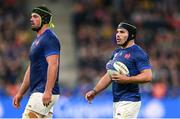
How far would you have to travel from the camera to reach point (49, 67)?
9664 millimetres

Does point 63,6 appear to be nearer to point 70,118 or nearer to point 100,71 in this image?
point 100,71

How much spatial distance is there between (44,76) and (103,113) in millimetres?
7172

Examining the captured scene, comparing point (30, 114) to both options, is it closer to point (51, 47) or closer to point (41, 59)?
point (41, 59)

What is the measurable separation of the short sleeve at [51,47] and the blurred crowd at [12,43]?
25.5 feet

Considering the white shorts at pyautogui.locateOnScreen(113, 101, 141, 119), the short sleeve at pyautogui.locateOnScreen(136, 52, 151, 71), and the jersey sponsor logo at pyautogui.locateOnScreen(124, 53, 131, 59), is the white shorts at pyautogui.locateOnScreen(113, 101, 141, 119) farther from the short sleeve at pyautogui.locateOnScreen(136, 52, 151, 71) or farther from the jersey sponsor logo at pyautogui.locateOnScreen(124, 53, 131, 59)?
the jersey sponsor logo at pyautogui.locateOnScreen(124, 53, 131, 59)

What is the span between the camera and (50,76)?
31.6 feet

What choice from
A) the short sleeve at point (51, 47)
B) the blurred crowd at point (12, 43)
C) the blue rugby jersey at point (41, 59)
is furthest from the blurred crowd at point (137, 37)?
the short sleeve at point (51, 47)

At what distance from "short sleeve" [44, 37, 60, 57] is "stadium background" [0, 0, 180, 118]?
724cm

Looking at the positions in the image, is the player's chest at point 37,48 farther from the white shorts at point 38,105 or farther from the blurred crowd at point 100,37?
the blurred crowd at point 100,37

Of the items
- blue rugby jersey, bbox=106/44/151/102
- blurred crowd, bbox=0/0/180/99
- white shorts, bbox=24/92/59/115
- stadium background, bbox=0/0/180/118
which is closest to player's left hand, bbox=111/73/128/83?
blue rugby jersey, bbox=106/44/151/102

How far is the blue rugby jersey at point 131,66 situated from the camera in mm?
9656

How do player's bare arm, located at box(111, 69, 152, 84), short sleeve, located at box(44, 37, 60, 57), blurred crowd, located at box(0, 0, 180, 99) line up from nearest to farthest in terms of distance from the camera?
player's bare arm, located at box(111, 69, 152, 84), short sleeve, located at box(44, 37, 60, 57), blurred crowd, located at box(0, 0, 180, 99)

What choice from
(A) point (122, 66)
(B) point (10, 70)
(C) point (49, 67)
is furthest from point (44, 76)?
(B) point (10, 70)

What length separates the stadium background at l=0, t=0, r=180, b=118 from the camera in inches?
674
